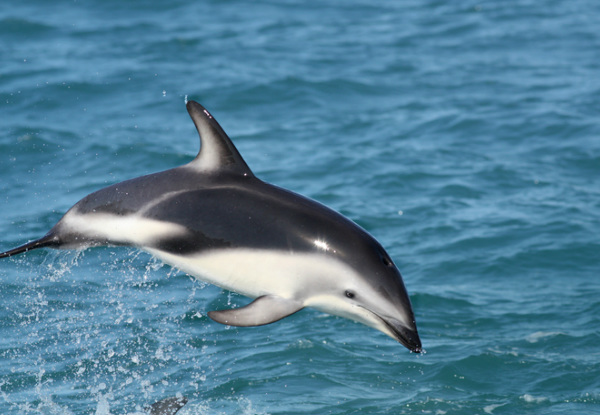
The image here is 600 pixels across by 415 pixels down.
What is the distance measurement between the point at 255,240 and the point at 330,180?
23.6 feet

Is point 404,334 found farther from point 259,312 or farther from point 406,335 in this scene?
point 259,312

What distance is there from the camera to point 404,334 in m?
6.45

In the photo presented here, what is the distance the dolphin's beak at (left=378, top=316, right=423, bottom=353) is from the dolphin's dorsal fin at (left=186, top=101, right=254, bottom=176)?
156cm

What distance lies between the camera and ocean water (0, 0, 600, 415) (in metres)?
8.91

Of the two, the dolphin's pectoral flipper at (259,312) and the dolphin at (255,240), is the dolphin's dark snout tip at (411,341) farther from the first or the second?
the dolphin's pectoral flipper at (259,312)

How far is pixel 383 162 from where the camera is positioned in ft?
47.1

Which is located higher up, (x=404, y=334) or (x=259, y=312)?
(x=259, y=312)

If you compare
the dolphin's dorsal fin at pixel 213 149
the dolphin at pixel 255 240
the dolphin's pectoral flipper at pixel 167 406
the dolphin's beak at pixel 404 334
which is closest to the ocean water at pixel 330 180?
the dolphin's pectoral flipper at pixel 167 406

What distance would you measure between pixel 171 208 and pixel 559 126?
1056 cm

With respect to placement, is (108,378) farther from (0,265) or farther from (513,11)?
(513,11)

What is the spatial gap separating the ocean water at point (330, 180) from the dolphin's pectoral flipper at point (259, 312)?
5.63 ft

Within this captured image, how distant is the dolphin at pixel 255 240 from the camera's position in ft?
21.5

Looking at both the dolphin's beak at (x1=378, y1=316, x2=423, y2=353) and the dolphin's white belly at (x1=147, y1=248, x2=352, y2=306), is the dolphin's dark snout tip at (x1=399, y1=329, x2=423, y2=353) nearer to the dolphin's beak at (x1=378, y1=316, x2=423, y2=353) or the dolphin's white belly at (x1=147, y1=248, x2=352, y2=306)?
the dolphin's beak at (x1=378, y1=316, x2=423, y2=353)

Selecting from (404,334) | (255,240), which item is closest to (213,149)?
(255,240)
